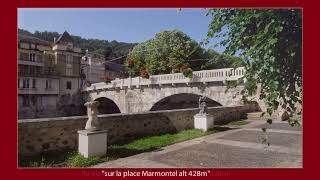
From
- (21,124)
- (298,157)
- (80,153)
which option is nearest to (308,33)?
(298,157)

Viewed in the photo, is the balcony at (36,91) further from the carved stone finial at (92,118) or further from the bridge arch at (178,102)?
the carved stone finial at (92,118)

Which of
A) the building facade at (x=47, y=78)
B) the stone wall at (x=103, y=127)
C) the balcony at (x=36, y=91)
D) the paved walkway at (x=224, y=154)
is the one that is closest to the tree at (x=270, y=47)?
the paved walkway at (x=224, y=154)

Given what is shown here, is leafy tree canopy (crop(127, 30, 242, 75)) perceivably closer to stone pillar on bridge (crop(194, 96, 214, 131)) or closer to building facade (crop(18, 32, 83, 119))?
building facade (crop(18, 32, 83, 119))

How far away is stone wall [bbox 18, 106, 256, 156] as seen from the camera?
881 cm

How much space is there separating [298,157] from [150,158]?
4376 millimetres

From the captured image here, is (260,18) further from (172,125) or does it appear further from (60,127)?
(172,125)

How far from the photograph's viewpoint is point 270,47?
4.55 meters

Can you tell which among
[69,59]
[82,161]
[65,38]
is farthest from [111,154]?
[65,38]

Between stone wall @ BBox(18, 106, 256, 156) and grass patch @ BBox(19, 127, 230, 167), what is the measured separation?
39cm

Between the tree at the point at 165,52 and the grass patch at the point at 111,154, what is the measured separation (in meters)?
22.6

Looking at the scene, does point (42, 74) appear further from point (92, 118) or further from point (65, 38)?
point (92, 118)

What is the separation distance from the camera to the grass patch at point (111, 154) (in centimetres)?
827

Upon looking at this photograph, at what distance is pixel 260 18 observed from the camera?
471 centimetres

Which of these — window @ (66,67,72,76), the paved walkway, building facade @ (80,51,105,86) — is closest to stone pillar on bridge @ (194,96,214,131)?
the paved walkway
